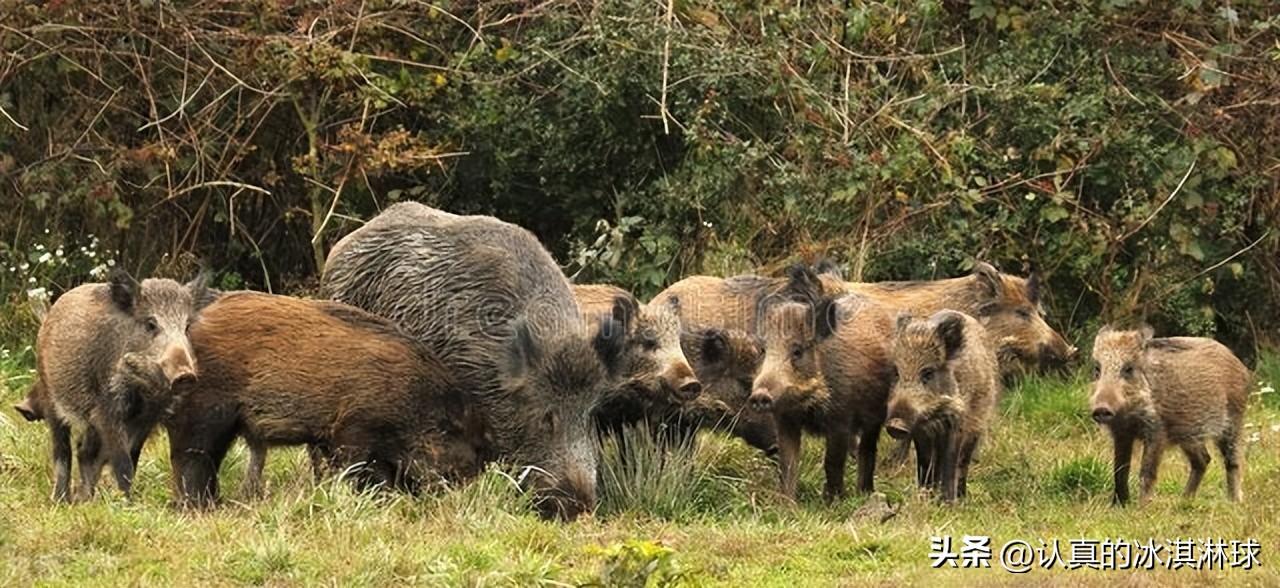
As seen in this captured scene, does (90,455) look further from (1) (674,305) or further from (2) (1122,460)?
(2) (1122,460)

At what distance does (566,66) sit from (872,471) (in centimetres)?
446

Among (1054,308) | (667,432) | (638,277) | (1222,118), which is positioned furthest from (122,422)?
(1222,118)

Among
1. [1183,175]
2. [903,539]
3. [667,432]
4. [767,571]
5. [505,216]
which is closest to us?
[767,571]

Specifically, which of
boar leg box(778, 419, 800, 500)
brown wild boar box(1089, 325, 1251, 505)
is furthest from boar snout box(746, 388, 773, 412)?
brown wild boar box(1089, 325, 1251, 505)

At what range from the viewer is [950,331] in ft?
33.7

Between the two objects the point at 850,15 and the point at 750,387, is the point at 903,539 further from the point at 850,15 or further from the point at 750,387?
the point at 850,15

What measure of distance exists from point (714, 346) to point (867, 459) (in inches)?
39.2

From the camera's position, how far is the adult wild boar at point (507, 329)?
9859mm

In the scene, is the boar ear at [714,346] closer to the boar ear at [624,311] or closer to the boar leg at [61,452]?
the boar ear at [624,311]

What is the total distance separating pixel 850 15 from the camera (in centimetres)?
1388

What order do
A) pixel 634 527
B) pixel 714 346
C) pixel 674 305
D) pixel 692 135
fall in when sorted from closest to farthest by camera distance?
pixel 634 527, pixel 674 305, pixel 714 346, pixel 692 135

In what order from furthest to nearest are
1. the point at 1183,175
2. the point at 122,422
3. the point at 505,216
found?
the point at 505,216 < the point at 1183,175 < the point at 122,422

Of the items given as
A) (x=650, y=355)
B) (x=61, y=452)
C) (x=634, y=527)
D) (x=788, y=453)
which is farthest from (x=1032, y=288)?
(x=61, y=452)

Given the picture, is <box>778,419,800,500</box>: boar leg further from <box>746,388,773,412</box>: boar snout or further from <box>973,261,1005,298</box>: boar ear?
<box>973,261,1005,298</box>: boar ear
